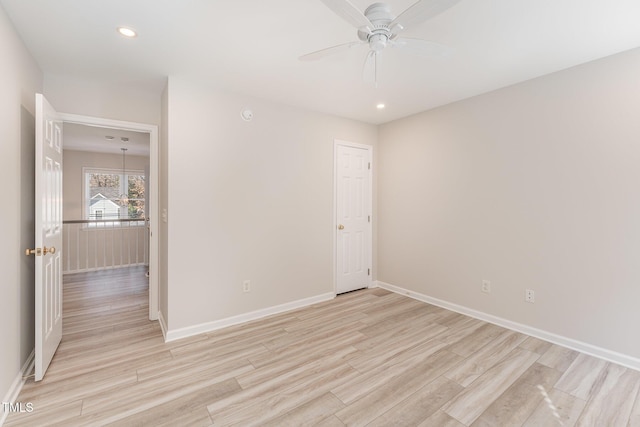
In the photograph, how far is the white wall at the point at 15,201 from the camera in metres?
1.79

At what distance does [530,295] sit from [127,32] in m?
4.08

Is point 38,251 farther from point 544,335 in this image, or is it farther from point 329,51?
point 544,335

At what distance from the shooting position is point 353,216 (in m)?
4.18

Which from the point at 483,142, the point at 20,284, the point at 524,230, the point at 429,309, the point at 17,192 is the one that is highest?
the point at 483,142

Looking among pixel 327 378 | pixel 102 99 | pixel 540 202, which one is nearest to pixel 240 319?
pixel 327 378

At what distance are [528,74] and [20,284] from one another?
4465 millimetres

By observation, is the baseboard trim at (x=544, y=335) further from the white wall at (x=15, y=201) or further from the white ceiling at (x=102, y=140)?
the white ceiling at (x=102, y=140)

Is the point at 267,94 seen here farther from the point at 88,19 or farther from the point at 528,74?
the point at 528,74

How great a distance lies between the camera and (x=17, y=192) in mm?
2023

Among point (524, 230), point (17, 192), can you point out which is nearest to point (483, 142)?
point (524, 230)

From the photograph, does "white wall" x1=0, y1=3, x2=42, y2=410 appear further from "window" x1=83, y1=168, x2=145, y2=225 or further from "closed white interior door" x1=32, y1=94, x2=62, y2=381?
"window" x1=83, y1=168, x2=145, y2=225

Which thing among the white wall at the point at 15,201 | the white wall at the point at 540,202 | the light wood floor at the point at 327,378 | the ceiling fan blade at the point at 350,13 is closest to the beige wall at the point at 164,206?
the light wood floor at the point at 327,378

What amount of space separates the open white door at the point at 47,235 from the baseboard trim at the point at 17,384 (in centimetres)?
9

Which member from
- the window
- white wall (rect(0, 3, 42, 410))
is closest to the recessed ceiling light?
white wall (rect(0, 3, 42, 410))
